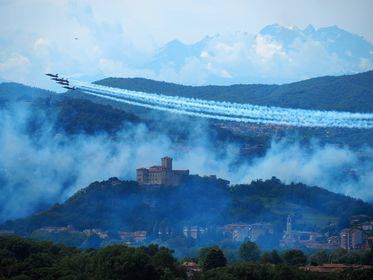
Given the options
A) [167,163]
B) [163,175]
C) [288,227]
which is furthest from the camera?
[167,163]

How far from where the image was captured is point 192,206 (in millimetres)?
103688

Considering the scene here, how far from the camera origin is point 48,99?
125 metres

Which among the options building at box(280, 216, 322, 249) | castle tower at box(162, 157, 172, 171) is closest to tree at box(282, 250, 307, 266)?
building at box(280, 216, 322, 249)

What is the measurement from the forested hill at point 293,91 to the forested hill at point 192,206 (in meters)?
24.6

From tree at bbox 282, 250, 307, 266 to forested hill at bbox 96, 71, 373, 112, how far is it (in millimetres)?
51860

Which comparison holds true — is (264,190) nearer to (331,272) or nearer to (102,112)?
(102,112)

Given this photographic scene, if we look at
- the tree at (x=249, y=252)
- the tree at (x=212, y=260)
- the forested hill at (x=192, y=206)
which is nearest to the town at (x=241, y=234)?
the forested hill at (x=192, y=206)

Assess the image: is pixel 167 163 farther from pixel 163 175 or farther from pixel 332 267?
pixel 332 267

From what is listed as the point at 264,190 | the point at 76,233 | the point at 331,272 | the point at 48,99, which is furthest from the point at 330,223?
the point at 48,99

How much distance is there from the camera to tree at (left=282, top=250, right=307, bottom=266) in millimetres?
74875

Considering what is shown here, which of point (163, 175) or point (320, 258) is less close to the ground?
point (163, 175)

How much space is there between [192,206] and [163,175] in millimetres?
4581

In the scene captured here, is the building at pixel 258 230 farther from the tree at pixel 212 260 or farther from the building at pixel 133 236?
the tree at pixel 212 260

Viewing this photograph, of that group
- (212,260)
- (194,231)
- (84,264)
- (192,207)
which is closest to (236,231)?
(194,231)
